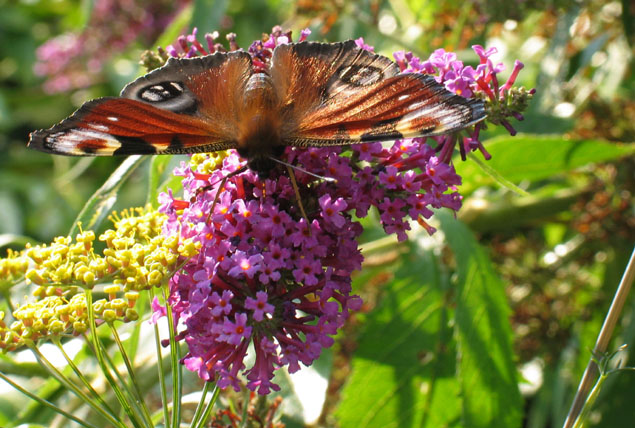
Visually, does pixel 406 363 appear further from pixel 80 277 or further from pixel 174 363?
pixel 80 277

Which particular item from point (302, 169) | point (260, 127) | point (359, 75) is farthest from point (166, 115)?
point (359, 75)

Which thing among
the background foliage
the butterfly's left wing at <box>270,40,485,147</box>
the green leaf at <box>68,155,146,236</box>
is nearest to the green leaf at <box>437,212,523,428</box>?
the background foliage

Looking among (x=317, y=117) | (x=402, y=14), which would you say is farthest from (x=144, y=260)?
(x=402, y=14)

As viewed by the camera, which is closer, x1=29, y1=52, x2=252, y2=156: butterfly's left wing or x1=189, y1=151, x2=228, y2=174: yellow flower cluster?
x1=29, y1=52, x2=252, y2=156: butterfly's left wing

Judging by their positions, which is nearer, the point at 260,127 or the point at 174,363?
the point at 174,363

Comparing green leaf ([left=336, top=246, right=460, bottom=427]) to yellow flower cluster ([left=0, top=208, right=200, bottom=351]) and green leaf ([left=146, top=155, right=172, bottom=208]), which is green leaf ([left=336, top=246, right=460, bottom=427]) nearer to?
green leaf ([left=146, top=155, right=172, bottom=208])
